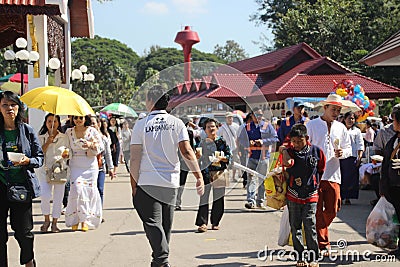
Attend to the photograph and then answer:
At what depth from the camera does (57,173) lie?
9.04 metres

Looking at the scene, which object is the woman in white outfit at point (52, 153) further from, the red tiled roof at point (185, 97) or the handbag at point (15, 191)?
the handbag at point (15, 191)

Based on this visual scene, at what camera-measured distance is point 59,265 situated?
22.5 ft

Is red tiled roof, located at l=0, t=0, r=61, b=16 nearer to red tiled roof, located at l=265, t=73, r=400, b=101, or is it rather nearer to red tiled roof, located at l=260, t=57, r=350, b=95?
red tiled roof, located at l=265, t=73, r=400, b=101

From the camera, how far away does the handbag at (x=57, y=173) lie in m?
9.04

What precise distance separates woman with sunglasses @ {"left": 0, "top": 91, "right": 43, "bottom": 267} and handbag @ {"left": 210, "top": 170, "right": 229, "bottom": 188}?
3508mm

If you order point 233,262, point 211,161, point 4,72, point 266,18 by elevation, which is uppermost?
point 266,18

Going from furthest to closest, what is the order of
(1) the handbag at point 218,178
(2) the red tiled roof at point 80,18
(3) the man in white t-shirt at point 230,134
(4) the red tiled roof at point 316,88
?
(4) the red tiled roof at point 316,88, (2) the red tiled roof at point 80,18, (3) the man in white t-shirt at point 230,134, (1) the handbag at point 218,178

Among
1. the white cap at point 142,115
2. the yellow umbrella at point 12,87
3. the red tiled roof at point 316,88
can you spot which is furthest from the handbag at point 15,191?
the red tiled roof at point 316,88

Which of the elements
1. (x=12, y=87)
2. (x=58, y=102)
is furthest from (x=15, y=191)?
(x=12, y=87)

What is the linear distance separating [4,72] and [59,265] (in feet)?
125

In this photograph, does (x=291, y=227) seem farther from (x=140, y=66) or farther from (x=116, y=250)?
(x=140, y=66)

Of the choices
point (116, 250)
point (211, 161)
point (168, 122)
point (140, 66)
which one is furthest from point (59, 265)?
point (140, 66)

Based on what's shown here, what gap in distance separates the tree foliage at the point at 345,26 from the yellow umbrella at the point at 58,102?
3134 cm

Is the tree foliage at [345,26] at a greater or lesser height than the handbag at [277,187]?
greater
